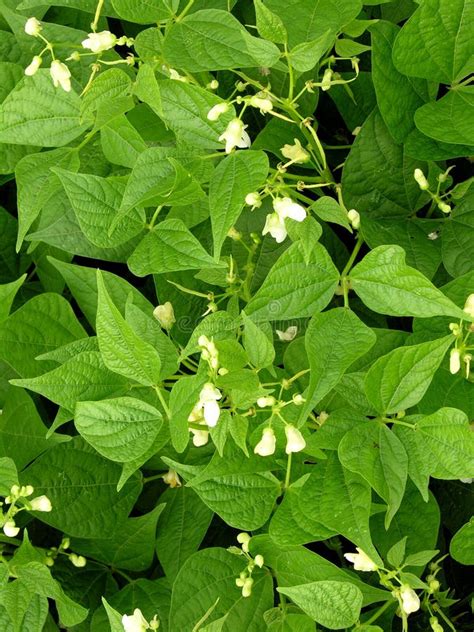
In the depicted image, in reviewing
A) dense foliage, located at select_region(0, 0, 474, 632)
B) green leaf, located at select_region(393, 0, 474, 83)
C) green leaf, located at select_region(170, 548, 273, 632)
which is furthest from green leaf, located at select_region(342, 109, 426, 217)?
green leaf, located at select_region(170, 548, 273, 632)

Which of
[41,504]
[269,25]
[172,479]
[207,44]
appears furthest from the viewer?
[172,479]

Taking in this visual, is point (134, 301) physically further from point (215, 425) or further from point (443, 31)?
point (443, 31)

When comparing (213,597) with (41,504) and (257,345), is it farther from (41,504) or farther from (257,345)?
(257,345)

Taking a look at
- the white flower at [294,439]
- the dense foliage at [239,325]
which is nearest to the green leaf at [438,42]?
the dense foliage at [239,325]

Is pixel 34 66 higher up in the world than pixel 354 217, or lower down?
higher up

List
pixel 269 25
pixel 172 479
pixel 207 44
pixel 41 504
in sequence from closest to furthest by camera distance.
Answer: pixel 269 25 → pixel 207 44 → pixel 41 504 → pixel 172 479

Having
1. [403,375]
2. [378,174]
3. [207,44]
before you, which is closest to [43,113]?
[207,44]
